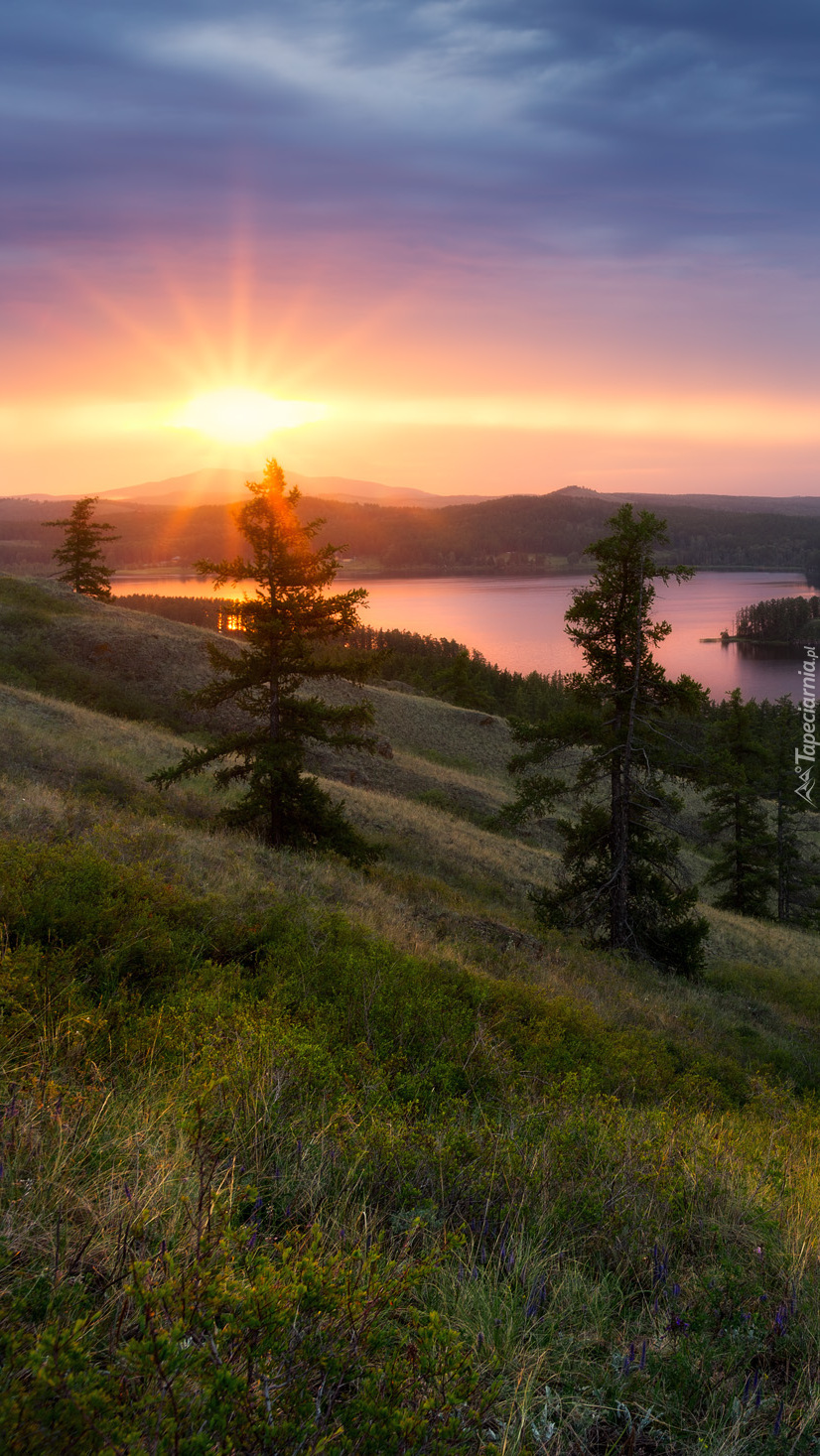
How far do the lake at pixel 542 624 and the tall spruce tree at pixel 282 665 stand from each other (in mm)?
52853

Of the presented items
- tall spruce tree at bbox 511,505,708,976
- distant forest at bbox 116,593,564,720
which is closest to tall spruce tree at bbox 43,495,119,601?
distant forest at bbox 116,593,564,720

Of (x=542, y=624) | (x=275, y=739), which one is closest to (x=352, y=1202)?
(x=275, y=739)

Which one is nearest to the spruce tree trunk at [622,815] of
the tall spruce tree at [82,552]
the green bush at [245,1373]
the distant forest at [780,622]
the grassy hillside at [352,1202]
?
the grassy hillside at [352,1202]

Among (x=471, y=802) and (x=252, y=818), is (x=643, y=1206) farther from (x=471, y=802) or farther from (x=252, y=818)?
(x=471, y=802)

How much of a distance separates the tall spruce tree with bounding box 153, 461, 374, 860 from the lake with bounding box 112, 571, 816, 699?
173ft

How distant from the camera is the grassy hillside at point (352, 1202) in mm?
1948

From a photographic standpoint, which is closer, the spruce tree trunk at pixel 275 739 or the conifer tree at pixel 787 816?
the spruce tree trunk at pixel 275 739

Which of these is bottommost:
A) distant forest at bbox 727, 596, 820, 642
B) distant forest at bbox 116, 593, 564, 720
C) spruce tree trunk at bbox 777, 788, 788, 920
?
spruce tree trunk at bbox 777, 788, 788, 920

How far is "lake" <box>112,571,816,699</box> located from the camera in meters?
101

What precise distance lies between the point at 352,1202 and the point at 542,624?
449 ft

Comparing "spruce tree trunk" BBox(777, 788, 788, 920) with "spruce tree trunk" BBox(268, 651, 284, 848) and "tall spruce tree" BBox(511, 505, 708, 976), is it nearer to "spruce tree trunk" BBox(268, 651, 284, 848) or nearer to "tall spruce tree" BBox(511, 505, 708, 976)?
"tall spruce tree" BBox(511, 505, 708, 976)

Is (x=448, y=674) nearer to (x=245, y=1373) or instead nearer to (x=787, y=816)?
(x=787, y=816)

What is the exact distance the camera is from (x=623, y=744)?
48.7ft

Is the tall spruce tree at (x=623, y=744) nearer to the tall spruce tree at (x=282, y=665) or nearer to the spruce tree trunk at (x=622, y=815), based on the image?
the spruce tree trunk at (x=622, y=815)
